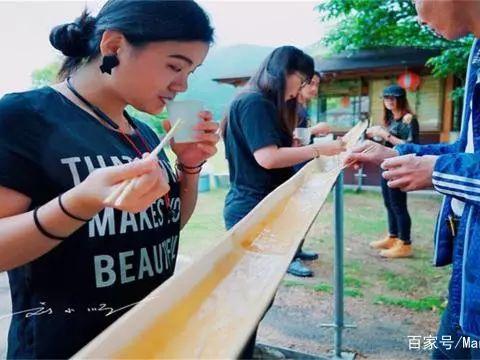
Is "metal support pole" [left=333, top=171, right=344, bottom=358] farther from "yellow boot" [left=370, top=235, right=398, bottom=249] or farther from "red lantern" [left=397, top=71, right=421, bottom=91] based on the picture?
"red lantern" [left=397, top=71, right=421, bottom=91]

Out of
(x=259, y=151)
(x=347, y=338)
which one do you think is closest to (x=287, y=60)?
(x=259, y=151)

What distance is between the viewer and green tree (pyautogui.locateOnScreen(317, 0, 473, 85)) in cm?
806

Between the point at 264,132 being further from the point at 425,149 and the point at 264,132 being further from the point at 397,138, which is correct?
the point at 397,138

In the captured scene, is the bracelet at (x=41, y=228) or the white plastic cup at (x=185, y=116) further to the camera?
the white plastic cup at (x=185, y=116)

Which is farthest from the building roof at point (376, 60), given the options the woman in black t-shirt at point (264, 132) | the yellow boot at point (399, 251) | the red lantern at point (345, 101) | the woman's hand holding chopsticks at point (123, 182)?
the woman's hand holding chopsticks at point (123, 182)

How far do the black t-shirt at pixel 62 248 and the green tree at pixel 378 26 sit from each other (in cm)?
766

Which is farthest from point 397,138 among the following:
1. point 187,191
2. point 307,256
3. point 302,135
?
point 187,191

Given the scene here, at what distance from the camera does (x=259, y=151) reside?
220 centimetres

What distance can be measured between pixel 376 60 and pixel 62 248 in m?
9.60

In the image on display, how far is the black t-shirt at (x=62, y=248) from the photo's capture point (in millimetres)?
951

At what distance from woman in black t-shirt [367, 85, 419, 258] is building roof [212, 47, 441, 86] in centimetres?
468

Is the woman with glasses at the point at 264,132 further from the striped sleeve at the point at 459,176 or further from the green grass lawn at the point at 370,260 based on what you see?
the striped sleeve at the point at 459,176

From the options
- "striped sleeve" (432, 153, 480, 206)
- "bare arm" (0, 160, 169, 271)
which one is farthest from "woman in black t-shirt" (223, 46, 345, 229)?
"bare arm" (0, 160, 169, 271)

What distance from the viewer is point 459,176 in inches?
48.4
